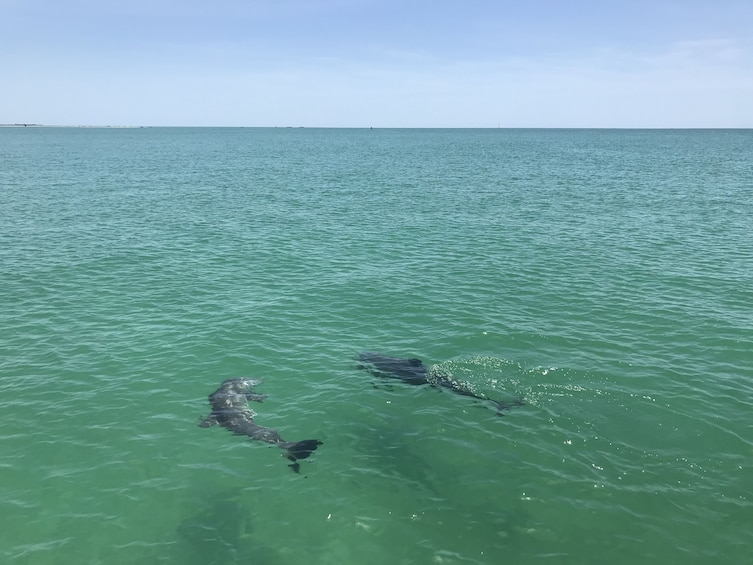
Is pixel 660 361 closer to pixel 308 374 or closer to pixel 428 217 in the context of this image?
pixel 308 374

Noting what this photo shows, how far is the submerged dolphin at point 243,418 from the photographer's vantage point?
62.9 ft

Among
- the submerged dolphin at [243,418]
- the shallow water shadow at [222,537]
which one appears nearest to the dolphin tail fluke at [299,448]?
the submerged dolphin at [243,418]

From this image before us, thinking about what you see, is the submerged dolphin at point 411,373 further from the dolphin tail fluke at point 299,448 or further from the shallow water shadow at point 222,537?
the shallow water shadow at point 222,537

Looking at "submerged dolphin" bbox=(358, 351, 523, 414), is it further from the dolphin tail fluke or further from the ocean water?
the dolphin tail fluke

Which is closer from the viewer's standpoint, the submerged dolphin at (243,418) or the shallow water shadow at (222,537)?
the shallow water shadow at (222,537)

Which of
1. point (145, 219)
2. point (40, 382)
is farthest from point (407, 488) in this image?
point (145, 219)

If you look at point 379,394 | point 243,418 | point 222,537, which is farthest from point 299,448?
point 379,394

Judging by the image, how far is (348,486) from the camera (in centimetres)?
1719

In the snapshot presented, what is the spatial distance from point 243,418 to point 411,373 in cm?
821

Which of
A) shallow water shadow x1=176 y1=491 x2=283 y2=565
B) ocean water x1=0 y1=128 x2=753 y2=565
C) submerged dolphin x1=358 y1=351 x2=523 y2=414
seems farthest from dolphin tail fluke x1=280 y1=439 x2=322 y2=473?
submerged dolphin x1=358 y1=351 x2=523 y2=414

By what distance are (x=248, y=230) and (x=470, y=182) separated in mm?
49143

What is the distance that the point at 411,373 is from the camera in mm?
24297

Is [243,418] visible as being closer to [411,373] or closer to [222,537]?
[222,537]

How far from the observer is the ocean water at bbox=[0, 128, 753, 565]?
15.3 m
